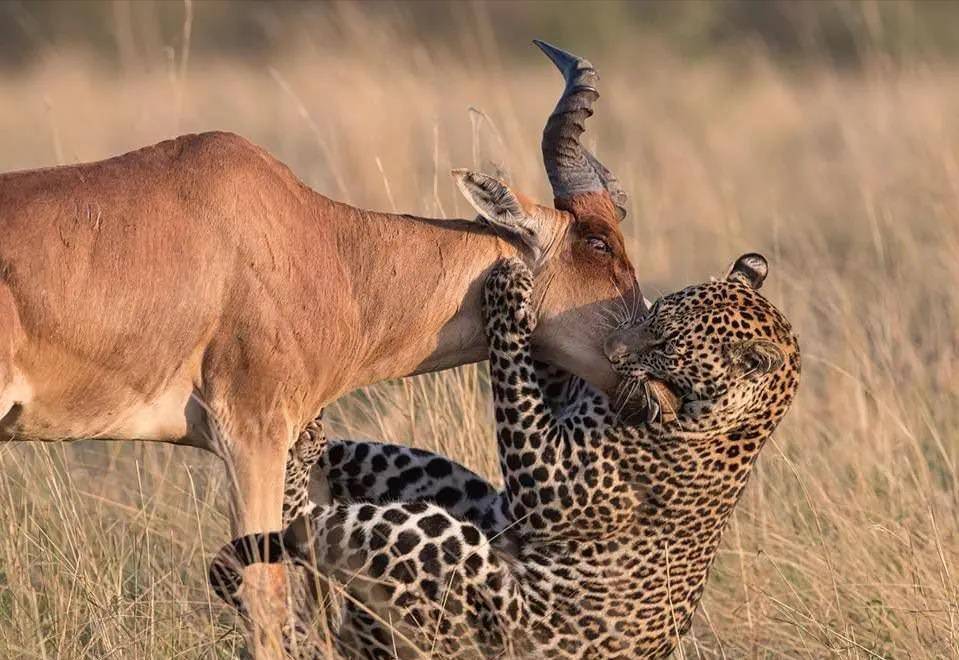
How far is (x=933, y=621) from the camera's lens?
7.16 metres

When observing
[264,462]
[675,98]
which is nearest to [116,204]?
[264,462]

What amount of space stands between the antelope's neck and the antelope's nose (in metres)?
0.52

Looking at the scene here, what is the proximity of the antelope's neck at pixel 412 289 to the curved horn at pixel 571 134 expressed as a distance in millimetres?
363

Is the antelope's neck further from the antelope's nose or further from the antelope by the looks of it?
the antelope's nose

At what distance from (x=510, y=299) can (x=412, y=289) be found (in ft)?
1.26

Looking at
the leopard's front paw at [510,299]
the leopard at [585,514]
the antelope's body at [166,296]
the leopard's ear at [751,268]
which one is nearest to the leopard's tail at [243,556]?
the leopard at [585,514]

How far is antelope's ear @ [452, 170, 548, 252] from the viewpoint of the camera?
6.92 metres

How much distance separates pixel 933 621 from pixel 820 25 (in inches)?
925

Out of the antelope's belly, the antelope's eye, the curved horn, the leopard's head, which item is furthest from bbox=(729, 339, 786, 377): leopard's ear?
the antelope's belly

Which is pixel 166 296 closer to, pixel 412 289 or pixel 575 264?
pixel 412 289

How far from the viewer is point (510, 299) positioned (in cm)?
704

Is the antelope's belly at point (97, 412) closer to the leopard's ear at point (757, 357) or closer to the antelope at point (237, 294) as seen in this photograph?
the antelope at point (237, 294)

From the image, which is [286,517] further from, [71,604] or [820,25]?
[820,25]

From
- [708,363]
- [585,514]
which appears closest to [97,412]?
[585,514]
